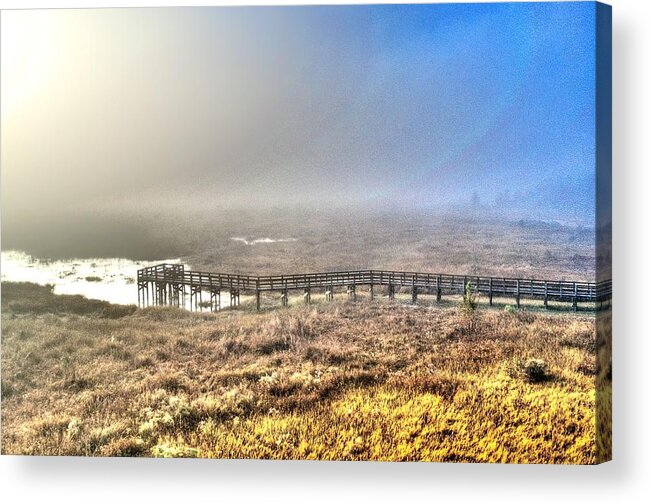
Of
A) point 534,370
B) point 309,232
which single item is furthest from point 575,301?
point 309,232

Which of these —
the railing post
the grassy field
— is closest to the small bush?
the grassy field

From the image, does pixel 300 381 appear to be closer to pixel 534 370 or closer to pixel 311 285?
pixel 311 285

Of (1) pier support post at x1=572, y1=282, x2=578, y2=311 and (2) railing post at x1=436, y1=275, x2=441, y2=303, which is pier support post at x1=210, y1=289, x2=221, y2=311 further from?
(1) pier support post at x1=572, y1=282, x2=578, y2=311

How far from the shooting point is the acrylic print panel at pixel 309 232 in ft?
42.9

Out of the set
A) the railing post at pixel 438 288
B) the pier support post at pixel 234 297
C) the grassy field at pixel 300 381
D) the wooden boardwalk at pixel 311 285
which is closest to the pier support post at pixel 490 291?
the wooden boardwalk at pixel 311 285

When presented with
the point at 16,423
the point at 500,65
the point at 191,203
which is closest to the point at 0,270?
the point at 16,423

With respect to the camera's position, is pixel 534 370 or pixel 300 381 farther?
pixel 300 381

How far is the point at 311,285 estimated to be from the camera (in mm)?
13914

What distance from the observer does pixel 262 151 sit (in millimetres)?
13742

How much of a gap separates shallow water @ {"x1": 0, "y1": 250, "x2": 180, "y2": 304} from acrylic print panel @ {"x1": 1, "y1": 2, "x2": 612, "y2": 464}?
1.5 inches

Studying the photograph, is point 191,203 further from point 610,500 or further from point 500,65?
point 610,500

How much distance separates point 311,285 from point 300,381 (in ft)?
5.50

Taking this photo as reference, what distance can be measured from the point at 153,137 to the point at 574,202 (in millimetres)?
7167

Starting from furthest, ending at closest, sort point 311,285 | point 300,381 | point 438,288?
point 311,285
point 438,288
point 300,381
